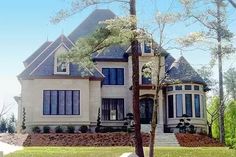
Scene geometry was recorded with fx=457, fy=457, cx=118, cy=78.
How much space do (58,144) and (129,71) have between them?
11657mm

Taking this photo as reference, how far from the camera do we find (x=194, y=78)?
36.8 metres

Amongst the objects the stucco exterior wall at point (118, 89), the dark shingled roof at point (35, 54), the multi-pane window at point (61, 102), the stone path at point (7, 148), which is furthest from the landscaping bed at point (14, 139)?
the dark shingled roof at point (35, 54)

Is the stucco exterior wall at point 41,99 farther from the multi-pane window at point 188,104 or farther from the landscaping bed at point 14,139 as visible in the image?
the multi-pane window at point 188,104

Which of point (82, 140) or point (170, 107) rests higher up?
point (170, 107)

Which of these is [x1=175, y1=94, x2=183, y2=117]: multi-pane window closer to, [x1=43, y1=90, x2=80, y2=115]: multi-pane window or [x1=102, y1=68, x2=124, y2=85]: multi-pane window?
[x1=102, y1=68, x2=124, y2=85]: multi-pane window

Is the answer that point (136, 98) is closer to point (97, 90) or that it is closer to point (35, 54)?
point (97, 90)

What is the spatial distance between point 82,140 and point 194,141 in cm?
759

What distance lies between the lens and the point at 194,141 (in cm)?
3077

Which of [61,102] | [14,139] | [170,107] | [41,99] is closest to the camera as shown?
[14,139]

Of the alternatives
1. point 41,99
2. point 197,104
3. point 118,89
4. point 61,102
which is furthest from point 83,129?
point 197,104

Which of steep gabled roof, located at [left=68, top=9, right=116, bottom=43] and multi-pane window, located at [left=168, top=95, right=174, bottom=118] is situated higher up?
steep gabled roof, located at [left=68, top=9, right=116, bottom=43]

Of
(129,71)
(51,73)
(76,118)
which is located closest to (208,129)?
(129,71)

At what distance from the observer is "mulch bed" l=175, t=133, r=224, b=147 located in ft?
98.5

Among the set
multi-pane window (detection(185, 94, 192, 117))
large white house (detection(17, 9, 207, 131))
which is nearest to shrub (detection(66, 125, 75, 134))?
large white house (detection(17, 9, 207, 131))
